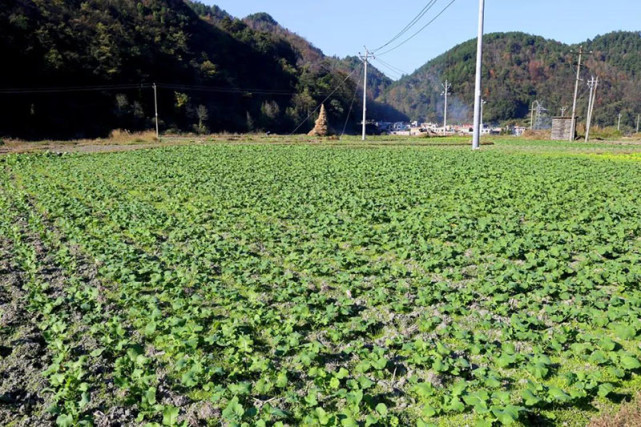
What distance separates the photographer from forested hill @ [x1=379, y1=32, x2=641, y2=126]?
381 ft

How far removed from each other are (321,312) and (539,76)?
139392mm

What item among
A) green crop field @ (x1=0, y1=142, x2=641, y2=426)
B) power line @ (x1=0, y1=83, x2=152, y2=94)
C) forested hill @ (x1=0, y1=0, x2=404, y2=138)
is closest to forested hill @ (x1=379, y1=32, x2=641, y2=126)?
forested hill @ (x1=0, y1=0, x2=404, y2=138)

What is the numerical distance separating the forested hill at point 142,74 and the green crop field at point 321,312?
4528 cm

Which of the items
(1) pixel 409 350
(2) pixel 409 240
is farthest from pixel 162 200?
(1) pixel 409 350

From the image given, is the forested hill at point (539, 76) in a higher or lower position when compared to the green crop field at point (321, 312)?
higher

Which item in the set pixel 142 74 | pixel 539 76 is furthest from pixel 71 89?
pixel 539 76

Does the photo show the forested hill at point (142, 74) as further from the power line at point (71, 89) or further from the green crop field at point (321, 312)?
the green crop field at point (321, 312)

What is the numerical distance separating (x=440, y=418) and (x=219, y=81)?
75.8 meters

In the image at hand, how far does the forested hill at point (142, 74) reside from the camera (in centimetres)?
5159

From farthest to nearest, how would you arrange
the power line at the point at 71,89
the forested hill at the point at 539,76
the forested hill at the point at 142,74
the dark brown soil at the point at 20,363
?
the forested hill at the point at 539,76, the forested hill at the point at 142,74, the power line at the point at 71,89, the dark brown soil at the point at 20,363

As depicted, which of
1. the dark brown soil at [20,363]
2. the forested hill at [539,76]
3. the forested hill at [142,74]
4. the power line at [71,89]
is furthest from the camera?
the forested hill at [539,76]

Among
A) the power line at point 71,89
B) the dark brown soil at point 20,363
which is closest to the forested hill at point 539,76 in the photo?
the power line at point 71,89

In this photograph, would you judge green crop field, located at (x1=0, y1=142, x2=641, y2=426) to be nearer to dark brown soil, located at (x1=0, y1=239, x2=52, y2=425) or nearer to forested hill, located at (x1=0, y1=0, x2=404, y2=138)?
dark brown soil, located at (x1=0, y1=239, x2=52, y2=425)

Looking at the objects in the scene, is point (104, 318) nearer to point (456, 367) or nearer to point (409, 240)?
point (456, 367)
